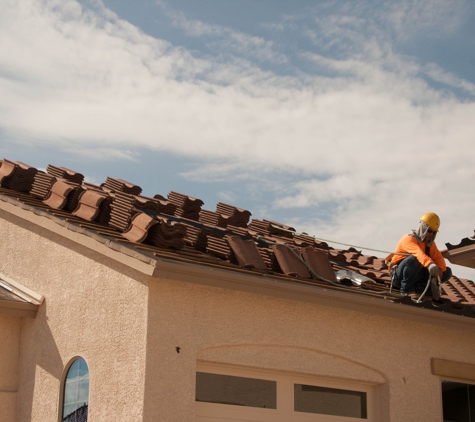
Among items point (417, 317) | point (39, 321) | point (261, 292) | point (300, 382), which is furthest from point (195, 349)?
point (417, 317)

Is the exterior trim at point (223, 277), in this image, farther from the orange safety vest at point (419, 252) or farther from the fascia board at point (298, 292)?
the orange safety vest at point (419, 252)

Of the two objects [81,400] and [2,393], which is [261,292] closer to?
[81,400]

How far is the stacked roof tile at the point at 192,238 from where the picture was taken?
8906 millimetres

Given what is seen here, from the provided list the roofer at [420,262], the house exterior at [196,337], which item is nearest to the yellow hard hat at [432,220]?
the roofer at [420,262]

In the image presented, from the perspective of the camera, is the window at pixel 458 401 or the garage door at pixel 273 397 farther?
the window at pixel 458 401

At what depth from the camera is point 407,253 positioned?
35.1 ft

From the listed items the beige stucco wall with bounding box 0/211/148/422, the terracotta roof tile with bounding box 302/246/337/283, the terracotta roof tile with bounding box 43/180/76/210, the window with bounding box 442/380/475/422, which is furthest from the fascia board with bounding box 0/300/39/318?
the window with bounding box 442/380/475/422

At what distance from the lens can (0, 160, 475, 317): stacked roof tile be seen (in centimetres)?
891

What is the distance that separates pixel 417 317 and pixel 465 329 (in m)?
0.88

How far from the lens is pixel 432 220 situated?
10.9 metres

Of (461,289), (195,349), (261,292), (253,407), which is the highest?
(461,289)

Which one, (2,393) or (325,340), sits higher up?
(325,340)

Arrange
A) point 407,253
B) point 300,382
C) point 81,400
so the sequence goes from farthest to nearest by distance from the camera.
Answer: point 407,253 < point 300,382 < point 81,400

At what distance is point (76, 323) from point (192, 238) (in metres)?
1.90
